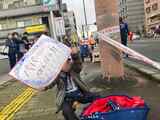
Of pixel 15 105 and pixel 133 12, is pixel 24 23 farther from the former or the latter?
pixel 133 12

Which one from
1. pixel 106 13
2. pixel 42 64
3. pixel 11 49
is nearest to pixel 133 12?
pixel 11 49

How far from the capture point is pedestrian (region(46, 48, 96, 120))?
6695mm

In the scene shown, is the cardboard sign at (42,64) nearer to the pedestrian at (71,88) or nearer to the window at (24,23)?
the pedestrian at (71,88)

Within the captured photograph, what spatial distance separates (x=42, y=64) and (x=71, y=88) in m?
0.71

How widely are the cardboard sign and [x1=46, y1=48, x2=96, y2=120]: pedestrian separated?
12.2 inches

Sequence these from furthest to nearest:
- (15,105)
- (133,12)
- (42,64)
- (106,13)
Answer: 1. (133,12)
2. (106,13)
3. (15,105)
4. (42,64)

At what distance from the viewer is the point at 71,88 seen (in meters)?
6.77

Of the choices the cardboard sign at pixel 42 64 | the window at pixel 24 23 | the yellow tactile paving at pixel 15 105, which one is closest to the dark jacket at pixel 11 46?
the yellow tactile paving at pixel 15 105

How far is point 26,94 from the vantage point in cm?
1421

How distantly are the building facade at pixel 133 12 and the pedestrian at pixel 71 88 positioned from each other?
505 feet

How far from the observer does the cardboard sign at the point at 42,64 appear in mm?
6160

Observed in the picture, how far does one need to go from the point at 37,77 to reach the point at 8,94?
353 inches

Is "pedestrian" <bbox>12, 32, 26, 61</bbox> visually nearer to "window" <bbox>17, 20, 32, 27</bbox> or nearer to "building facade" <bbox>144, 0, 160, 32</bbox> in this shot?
"window" <bbox>17, 20, 32, 27</bbox>

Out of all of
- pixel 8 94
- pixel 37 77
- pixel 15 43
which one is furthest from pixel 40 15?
pixel 37 77
